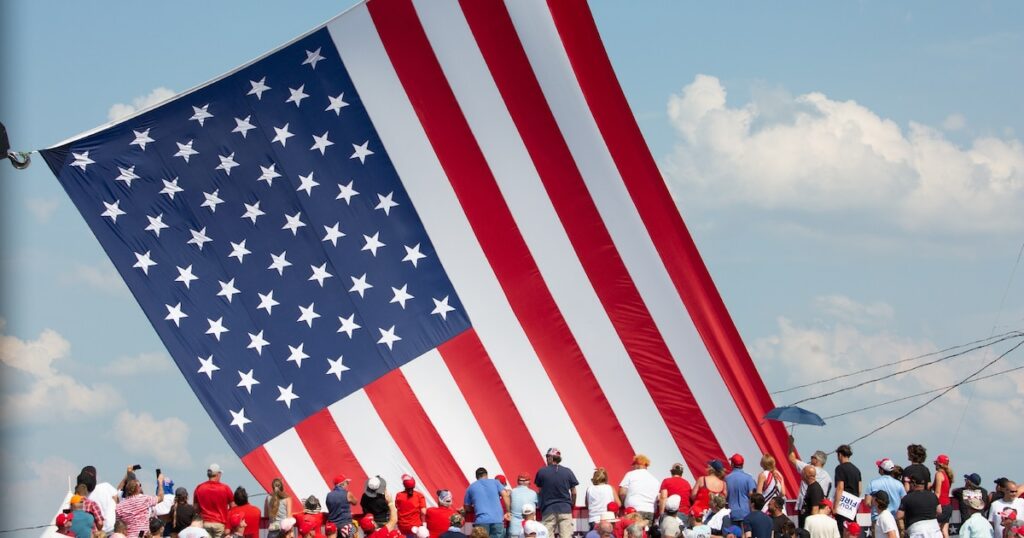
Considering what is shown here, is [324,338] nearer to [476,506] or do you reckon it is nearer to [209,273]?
[209,273]

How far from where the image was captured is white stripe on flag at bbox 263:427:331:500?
819 inches

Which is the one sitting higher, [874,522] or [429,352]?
[429,352]

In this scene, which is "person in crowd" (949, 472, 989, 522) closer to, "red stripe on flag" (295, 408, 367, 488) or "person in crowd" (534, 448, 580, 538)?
"person in crowd" (534, 448, 580, 538)

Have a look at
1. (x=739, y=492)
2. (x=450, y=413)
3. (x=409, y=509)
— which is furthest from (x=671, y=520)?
(x=450, y=413)

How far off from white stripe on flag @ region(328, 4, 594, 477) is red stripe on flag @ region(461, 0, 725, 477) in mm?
1274

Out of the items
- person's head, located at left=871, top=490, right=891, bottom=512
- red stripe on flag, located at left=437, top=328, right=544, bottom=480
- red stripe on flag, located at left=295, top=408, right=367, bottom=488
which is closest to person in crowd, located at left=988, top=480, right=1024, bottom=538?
person's head, located at left=871, top=490, right=891, bottom=512

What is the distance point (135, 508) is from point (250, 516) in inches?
54.2

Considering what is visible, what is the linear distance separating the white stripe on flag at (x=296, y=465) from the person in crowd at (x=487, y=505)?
9.30 ft

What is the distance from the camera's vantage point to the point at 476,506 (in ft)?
61.6

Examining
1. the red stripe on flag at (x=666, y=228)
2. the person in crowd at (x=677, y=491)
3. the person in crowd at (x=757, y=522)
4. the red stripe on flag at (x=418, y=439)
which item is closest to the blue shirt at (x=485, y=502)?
the person in crowd at (x=677, y=491)

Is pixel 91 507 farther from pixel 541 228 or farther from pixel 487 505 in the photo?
pixel 541 228

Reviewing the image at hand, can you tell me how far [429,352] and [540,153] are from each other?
3193 millimetres

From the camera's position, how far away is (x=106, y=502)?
18.2 m

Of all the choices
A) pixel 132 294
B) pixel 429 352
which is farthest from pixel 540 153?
pixel 132 294
